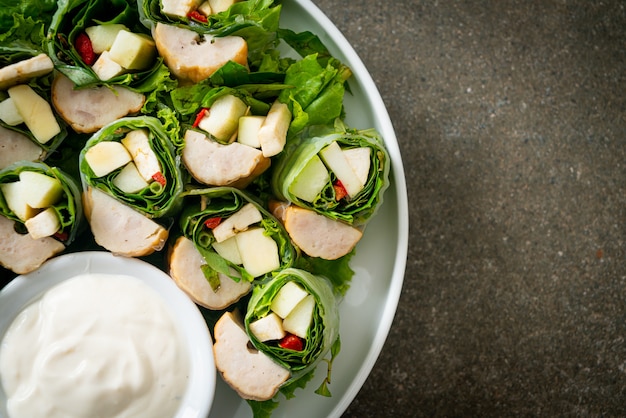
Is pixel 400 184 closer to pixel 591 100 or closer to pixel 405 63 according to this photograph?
pixel 405 63

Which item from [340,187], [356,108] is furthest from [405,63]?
[340,187]

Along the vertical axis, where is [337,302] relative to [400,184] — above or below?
below

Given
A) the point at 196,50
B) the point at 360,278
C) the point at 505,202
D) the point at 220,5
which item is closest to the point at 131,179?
the point at 196,50

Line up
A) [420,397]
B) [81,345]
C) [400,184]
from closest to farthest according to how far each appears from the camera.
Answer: [81,345] < [400,184] < [420,397]

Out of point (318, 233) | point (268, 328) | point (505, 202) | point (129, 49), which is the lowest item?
point (505, 202)

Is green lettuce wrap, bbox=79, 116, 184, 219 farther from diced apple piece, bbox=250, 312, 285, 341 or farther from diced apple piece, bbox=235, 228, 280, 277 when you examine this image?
diced apple piece, bbox=250, 312, 285, 341

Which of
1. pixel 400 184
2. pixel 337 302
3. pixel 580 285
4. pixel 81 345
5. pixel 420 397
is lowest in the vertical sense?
pixel 420 397

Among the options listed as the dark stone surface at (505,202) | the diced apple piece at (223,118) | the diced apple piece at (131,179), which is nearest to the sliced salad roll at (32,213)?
the diced apple piece at (131,179)

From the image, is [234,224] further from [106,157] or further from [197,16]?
[197,16]
